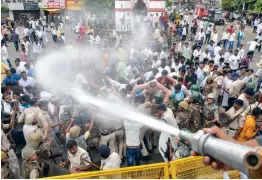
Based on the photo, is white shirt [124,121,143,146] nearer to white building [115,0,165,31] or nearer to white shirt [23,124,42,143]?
white shirt [23,124,42,143]

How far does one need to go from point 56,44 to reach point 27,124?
582 inches

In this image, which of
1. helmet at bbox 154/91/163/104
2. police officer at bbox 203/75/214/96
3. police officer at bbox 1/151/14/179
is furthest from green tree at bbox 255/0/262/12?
police officer at bbox 1/151/14/179

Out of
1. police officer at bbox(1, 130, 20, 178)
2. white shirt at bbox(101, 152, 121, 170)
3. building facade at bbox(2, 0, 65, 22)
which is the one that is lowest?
police officer at bbox(1, 130, 20, 178)

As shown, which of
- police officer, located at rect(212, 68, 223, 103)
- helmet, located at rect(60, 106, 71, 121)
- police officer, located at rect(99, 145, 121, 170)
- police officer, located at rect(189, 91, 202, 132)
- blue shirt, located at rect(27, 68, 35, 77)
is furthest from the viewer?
blue shirt, located at rect(27, 68, 35, 77)

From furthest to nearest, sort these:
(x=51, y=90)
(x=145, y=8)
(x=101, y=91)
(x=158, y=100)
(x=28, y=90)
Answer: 1. (x=145, y=8)
2. (x=51, y=90)
3. (x=28, y=90)
4. (x=101, y=91)
5. (x=158, y=100)

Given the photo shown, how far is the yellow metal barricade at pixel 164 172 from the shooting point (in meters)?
3.89

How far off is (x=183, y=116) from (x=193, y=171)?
1449 millimetres

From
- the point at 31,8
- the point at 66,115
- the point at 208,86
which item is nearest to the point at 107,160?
the point at 66,115

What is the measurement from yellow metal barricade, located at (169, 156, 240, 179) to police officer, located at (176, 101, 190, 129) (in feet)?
4.26

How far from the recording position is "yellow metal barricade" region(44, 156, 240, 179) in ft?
12.8

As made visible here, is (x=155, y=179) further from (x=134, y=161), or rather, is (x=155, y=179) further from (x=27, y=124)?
(x=27, y=124)

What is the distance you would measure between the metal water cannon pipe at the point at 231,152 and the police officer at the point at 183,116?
11.4 feet

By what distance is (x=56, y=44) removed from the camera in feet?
63.2

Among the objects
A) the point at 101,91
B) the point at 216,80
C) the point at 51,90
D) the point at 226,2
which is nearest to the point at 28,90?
the point at 51,90
